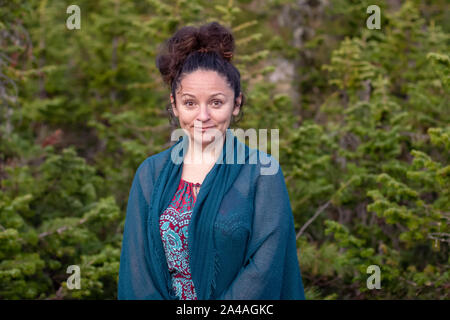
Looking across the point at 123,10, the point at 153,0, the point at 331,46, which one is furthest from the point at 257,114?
the point at 123,10

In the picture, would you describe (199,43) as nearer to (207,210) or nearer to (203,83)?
(203,83)

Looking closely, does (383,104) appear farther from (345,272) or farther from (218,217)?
(218,217)

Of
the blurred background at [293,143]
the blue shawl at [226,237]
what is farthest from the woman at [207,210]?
the blurred background at [293,143]

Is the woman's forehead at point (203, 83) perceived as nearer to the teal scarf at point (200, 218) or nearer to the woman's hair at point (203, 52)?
the woman's hair at point (203, 52)

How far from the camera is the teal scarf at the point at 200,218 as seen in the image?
2.18m

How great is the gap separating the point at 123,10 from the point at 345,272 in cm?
604

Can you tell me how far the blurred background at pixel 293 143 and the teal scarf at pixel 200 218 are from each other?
1940 mm

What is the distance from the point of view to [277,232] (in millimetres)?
2158

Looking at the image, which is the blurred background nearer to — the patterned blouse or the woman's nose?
the patterned blouse

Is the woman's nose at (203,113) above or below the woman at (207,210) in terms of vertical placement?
above

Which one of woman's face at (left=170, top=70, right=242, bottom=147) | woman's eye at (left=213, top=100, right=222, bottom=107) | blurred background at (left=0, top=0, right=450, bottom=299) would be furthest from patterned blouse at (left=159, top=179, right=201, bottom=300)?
blurred background at (left=0, top=0, right=450, bottom=299)

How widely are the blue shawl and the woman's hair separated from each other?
408 mm

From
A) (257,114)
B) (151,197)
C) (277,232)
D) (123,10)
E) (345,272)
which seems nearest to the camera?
(277,232)

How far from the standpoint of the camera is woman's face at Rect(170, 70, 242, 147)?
226cm
